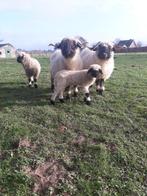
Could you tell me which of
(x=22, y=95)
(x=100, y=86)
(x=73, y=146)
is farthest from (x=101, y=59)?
(x=73, y=146)

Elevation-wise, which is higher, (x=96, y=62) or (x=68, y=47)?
(x=68, y=47)

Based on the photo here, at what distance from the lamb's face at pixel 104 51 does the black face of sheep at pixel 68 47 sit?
0.88 metres

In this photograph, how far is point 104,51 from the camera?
14406mm

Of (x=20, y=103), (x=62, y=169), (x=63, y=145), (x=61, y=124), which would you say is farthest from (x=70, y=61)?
(x=62, y=169)

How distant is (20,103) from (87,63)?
3.07 meters

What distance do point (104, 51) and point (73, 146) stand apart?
4941mm

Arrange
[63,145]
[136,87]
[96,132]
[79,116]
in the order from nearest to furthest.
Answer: [63,145], [96,132], [79,116], [136,87]

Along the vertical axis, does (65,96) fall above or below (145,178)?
above

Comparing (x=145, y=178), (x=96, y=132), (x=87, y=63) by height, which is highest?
(x=87, y=63)

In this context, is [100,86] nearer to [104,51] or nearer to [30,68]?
[104,51]

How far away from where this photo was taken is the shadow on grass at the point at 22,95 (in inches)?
512

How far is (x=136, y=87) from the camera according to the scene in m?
16.0

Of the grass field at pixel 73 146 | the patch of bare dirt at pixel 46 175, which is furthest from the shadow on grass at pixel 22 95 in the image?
the patch of bare dirt at pixel 46 175

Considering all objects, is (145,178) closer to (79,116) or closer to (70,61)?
(79,116)
